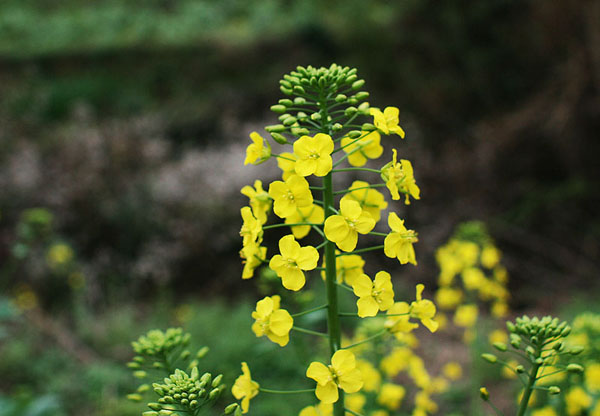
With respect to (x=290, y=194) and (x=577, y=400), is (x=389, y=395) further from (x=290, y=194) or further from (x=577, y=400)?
(x=290, y=194)

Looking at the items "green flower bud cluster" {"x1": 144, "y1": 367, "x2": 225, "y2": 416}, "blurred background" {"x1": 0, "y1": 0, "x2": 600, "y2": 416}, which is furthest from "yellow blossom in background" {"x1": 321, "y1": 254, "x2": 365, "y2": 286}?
"blurred background" {"x1": 0, "y1": 0, "x2": 600, "y2": 416}

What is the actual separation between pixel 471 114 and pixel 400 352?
19.7ft

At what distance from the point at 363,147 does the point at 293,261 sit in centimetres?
47

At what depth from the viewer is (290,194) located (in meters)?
1.37

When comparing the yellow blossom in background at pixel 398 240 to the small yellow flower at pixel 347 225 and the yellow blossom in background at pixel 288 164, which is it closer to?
the small yellow flower at pixel 347 225

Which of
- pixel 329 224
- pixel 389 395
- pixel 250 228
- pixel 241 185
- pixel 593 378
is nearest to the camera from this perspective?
pixel 329 224

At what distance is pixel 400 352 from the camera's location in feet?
8.63

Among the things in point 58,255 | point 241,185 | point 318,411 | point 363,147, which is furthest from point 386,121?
point 241,185

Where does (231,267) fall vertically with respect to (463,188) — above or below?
below

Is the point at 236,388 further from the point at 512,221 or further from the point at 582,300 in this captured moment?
the point at 512,221

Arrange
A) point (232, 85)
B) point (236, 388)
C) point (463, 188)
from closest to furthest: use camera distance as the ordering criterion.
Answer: point (236, 388) < point (463, 188) < point (232, 85)

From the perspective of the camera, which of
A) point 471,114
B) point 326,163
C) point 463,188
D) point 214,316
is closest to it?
point 326,163

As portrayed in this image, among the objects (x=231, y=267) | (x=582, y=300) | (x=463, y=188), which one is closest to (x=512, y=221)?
(x=463, y=188)

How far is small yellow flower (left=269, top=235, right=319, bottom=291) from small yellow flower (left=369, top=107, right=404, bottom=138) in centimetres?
41
